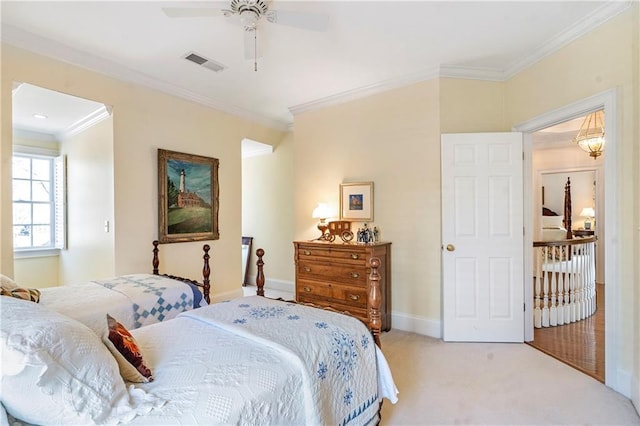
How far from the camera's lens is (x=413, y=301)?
3.72m

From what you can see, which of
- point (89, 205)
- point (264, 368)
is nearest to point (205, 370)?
point (264, 368)

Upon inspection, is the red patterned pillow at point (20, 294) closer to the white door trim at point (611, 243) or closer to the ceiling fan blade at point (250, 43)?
the ceiling fan blade at point (250, 43)

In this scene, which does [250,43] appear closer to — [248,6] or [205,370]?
[248,6]

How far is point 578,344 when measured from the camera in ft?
10.7

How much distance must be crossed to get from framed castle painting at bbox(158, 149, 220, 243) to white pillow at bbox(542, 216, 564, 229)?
6.55 m

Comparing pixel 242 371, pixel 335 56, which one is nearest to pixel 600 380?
pixel 242 371

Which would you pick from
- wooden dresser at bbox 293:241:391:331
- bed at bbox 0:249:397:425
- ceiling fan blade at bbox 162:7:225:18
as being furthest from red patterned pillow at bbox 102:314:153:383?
wooden dresser at bbox 293:241:391:331

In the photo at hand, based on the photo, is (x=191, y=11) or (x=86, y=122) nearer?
(x=191, y=11)

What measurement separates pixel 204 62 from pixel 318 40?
125cm

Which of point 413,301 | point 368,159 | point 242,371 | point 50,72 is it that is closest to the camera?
point 242,371

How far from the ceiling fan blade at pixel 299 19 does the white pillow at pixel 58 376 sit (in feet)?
7.05

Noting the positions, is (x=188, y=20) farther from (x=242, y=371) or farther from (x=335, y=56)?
(x=242, y=371)

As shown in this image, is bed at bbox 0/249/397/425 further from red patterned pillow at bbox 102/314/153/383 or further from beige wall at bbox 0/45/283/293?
beige wall at bbox 0/45/283/293

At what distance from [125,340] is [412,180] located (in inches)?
123
